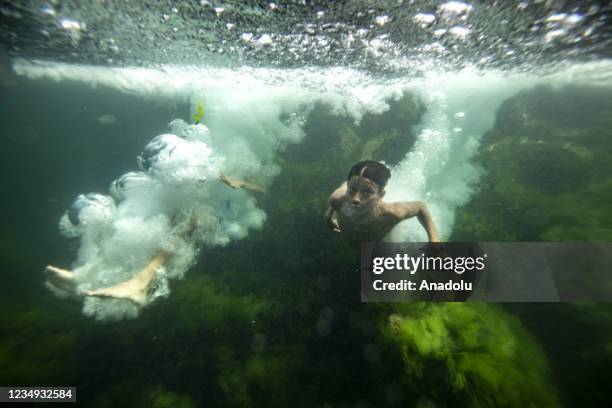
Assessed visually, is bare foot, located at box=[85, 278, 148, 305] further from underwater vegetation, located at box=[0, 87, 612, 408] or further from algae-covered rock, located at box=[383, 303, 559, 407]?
algae-covered rock, located at box=[383, 303, 559, 407]

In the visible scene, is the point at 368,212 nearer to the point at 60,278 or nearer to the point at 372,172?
the point at 372,172

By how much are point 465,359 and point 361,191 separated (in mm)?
3373

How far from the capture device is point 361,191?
477 cm

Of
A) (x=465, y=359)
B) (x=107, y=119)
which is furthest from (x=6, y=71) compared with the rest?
(x=465, y=359)


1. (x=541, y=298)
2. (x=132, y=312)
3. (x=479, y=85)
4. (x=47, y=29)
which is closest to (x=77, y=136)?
(x=47, y=29)

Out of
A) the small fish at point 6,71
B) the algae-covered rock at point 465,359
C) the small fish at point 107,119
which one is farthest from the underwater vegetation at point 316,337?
the small fish at point 6,71

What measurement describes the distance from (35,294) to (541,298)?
554 inches

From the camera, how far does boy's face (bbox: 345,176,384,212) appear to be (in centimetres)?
474

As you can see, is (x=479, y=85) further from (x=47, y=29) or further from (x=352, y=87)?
(x=47, y=29)

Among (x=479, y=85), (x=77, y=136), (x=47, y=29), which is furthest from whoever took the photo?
(x=479, y=85)

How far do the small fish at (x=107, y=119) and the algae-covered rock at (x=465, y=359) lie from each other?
12.4 meters

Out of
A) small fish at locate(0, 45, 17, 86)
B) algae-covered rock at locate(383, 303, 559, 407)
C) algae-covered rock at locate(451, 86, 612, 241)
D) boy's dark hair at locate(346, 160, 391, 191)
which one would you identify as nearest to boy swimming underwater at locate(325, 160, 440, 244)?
boy's dark hair at locate(346, 160, 391, 191)

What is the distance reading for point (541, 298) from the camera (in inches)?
247

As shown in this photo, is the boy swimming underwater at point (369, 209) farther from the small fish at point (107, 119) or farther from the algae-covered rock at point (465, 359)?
the small fish at point (107, 119)
